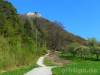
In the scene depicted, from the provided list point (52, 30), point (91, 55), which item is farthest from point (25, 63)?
point (52, 30)

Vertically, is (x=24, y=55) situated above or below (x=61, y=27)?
below

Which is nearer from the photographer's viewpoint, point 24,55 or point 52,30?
point 24,55

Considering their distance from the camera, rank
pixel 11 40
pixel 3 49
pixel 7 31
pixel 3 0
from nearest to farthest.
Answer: pixel 3 49
pixel 11 40
pixel 7 31
pixel 3 0

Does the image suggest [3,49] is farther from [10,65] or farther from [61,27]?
[61,27]

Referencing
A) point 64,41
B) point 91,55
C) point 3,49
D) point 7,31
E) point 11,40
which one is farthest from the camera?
point 64,41

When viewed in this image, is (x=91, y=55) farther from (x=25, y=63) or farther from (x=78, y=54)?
(x=25, y=63)

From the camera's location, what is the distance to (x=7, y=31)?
43.3 m

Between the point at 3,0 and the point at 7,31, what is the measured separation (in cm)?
1545

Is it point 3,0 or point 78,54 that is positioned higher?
point 3,0

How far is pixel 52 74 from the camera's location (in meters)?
22.0

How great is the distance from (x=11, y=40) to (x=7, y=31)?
24.0 ft

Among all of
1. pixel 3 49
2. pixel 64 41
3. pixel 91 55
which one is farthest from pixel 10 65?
pixel 64 41

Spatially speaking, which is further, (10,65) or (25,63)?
(25,63)

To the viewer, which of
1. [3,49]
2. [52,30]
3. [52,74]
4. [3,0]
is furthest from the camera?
[52,30]
